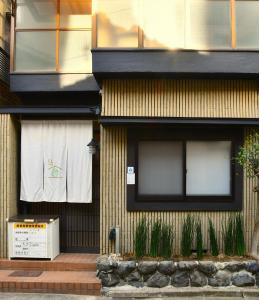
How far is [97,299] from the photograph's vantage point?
23.5 feet

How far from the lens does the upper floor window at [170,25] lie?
805cm

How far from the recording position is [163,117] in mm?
8156

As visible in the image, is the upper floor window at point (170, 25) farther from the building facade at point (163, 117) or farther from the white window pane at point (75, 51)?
the white window pane at point (75, 51)

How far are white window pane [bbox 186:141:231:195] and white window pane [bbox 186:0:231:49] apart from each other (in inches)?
89.8

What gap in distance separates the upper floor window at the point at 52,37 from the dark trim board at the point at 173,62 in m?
1.98

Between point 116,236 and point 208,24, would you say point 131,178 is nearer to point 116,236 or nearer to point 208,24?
point 116,236

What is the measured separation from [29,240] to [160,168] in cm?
349

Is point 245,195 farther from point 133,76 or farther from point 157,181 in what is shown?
point 133,76

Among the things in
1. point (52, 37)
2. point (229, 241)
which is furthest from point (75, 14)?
point (229, 241)

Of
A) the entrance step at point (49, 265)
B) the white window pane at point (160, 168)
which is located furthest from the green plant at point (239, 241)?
the entrance step at point (49, 265)

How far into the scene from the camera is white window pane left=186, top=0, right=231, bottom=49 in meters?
8.10

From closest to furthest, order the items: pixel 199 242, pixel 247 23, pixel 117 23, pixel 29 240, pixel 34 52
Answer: pixel 199 242 < pixel 117 23 < pixel 247 23 < pixel 29 240 < pixel 34 52

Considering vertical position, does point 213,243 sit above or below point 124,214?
below

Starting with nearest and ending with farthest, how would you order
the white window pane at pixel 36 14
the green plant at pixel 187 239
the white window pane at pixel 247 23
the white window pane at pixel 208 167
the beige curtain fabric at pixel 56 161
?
1. the green plant at pixel 187 239
2. the white window pane at pixel 247 23
3. the white window pane at pixel 208 167
4. the beige curtain fabric at pixel 56 161
5. the white window pane at pixel 36 14
